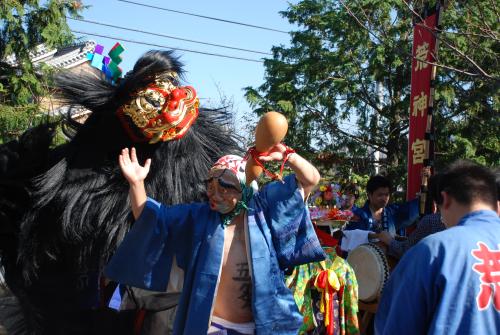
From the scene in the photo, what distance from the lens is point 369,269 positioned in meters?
4.53

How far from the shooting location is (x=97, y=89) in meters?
3.05

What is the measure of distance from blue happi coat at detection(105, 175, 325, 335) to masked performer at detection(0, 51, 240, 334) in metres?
0.37

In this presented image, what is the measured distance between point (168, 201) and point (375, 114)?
819 centimetres

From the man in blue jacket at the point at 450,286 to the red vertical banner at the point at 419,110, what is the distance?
3270mm

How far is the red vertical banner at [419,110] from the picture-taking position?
195 inches

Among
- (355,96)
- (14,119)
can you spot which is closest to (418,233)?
(14,119)

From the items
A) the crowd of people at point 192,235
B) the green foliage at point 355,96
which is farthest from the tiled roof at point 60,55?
the crowd of people at point 192,235

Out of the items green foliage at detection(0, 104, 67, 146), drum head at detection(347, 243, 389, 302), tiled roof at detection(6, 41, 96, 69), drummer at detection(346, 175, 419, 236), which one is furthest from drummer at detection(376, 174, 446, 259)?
tiled roof at detection(6, 41, 96, 69)

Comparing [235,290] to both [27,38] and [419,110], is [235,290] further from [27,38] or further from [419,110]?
[27,38]

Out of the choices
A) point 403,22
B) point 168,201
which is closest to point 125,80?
point 168,201

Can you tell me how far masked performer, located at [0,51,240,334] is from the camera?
284 cm

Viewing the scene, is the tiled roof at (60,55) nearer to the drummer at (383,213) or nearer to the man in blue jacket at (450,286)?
the drummer at (383,213)

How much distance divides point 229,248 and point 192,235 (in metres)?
0.17

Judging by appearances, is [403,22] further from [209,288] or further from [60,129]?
[209,288]
